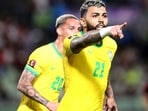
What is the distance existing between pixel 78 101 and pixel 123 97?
20.9 feet

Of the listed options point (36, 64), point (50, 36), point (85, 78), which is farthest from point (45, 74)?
point (50, 36)

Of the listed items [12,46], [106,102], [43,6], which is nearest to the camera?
[106,102]

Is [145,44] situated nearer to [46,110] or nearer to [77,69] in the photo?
[46,110]

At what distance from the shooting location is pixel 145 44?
Result: 53.3ft

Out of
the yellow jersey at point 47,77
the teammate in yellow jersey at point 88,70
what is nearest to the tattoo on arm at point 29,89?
the yellow jersey at point 47,77

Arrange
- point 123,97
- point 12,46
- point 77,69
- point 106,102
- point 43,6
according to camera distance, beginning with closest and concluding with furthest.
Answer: point 77,69, point 106,102, point 123,97, point 12,46, point 43,6

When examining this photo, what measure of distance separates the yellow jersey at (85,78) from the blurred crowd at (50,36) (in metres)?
6.22

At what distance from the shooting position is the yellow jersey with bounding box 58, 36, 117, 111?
7.60 metres

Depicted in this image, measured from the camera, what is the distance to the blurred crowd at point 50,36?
14.2 meters

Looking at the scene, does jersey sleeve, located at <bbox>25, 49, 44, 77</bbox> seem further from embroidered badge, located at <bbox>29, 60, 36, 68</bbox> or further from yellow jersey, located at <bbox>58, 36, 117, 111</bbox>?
yellow jersey, located at <bbox>58, 36, 117, 111</bbox>

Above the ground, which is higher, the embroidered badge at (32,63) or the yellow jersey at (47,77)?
the embroidered badge at (32,63)

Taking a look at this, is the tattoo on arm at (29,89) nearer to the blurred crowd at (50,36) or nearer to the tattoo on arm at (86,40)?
the tattoo on arm at (86,40)

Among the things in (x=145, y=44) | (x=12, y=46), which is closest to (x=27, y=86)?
(x=12, y=46)

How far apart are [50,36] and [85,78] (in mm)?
8311
